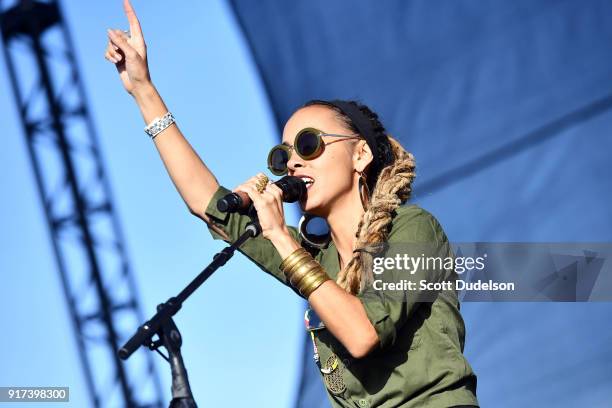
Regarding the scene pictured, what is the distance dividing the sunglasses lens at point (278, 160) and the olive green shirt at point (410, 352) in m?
0.26

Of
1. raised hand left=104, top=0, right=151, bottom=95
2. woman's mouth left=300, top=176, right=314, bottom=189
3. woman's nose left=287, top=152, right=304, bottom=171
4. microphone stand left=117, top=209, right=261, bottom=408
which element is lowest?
microphone stand left=117, top=209, right=261, bottom=408

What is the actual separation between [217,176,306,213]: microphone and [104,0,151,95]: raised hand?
428 millimetres

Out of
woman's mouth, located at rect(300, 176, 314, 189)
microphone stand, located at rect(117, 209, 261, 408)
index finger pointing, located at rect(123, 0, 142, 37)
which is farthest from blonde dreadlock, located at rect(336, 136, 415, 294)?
index finger pointing, located at rect(123, 0, 142, 37)

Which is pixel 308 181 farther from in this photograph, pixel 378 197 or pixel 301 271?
pixel 301 271

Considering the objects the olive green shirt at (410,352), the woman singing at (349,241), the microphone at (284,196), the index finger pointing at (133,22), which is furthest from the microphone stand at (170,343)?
the index finger pointing at (133,22)

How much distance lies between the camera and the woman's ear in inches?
79.9

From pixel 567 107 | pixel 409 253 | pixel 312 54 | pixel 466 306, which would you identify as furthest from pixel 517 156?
pixel 409 253

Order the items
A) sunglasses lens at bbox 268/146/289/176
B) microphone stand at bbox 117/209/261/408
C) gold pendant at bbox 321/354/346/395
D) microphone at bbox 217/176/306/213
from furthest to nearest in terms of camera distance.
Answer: sunglasses lens at bbox 268/146/289/176, gold pendant at bbox 321/354/346/395, microphone at bbox 217/176/306/213, microphone stand at bbox 117/209/261/408

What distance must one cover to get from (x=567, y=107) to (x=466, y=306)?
0.75 m

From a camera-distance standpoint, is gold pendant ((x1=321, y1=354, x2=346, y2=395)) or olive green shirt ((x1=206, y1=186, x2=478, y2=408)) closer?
olive green shirt ((x1=206, y1=186, x2=478, y2=408))

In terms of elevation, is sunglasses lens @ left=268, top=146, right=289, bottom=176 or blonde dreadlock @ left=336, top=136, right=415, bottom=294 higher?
sunglasses lens @ left=268, top=146, right=289, bottom=176

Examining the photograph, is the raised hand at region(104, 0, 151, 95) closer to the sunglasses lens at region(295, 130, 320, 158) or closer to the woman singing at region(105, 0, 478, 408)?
the woman singing at region(105, 0, 478, 408)

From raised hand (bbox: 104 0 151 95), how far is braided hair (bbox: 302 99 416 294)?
39cm

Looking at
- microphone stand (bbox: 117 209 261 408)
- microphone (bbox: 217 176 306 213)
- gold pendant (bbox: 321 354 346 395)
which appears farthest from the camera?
gold pendant (bbox: 321 354 346 395)
